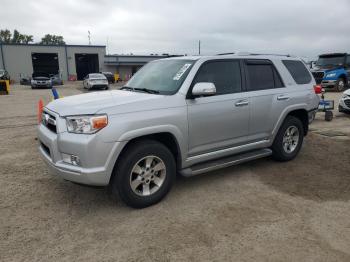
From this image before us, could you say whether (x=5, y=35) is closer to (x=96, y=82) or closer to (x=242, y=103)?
(x=96, y=82)

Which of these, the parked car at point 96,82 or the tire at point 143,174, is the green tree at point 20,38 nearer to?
the parked car at point 96,82

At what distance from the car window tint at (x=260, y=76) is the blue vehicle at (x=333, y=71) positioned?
14854mm

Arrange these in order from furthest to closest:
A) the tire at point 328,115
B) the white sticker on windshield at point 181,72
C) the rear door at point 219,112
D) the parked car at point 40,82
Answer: the parked car at point 40,82 < the tire at point 328,115 < the white sticker on windshield at point 181,72 < the rear door at point 219,112

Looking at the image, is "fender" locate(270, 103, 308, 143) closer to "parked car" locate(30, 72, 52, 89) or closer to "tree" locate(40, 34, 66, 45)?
"parked car" locate(30, 72, 52, 89)

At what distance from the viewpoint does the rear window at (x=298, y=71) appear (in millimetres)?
5660

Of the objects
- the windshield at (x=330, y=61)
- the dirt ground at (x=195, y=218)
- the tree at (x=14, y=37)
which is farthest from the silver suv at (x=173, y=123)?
the tree at (x=14, y=37)

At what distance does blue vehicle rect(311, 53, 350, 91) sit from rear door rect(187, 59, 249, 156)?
1566 centimetres

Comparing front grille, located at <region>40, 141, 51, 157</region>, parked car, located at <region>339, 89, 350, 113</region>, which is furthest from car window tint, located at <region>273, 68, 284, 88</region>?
parked car, located at <region>339, 89, 350, 113</region>

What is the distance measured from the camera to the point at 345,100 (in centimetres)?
1053

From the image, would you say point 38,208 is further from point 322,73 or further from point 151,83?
point 322,73

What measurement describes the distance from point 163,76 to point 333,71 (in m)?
17.6

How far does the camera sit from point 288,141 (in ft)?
18.7

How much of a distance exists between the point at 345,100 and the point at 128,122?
9374 millimetres

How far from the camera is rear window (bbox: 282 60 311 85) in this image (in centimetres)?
566
